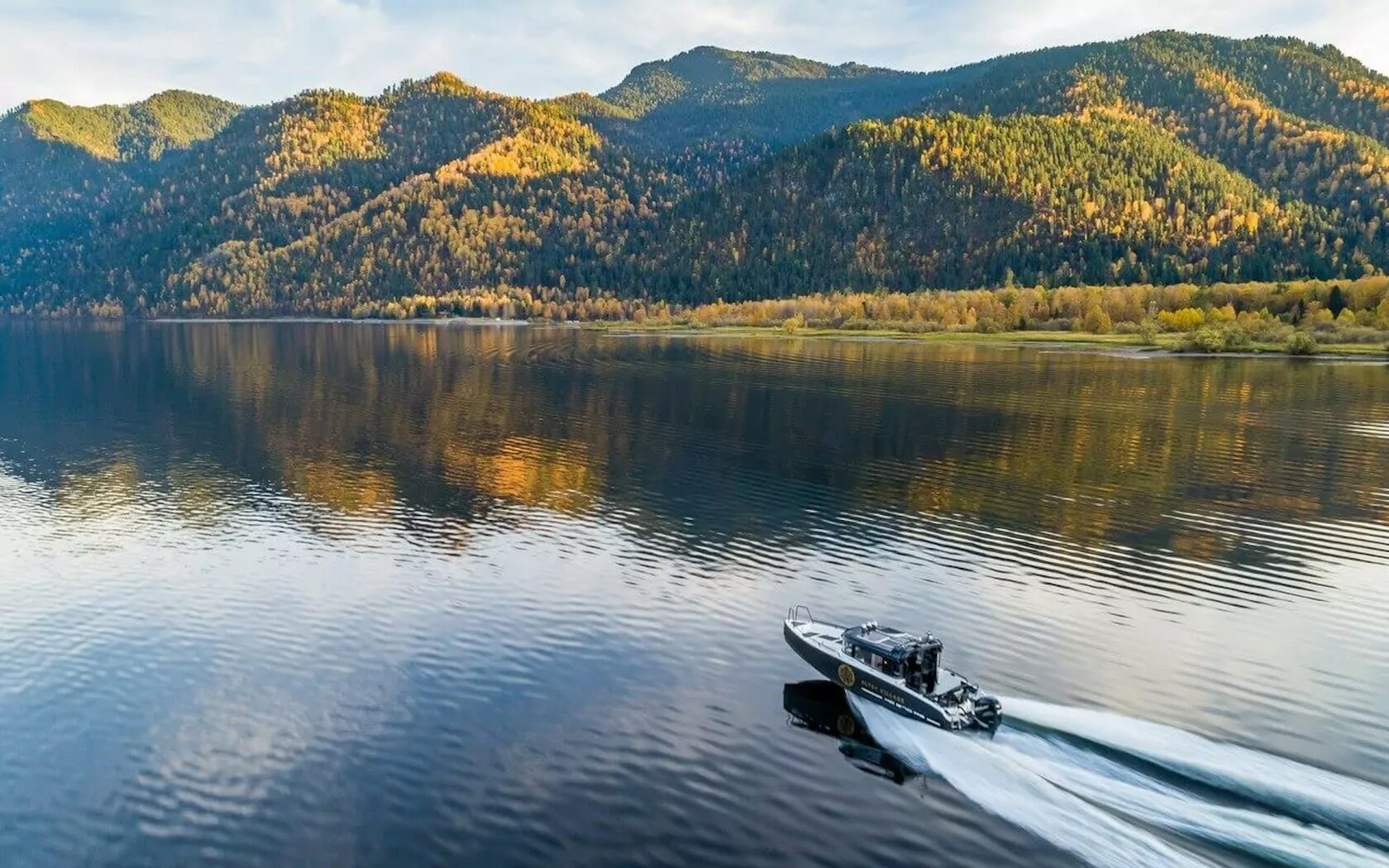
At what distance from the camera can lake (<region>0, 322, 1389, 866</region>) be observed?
1132 inches

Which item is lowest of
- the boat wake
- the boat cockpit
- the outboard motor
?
the boat wake

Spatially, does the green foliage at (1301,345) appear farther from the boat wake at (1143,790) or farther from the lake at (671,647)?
the boat wake at (1143,790)

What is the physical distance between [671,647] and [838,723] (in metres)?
9.55

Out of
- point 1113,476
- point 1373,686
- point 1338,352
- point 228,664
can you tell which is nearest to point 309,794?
point 228,664

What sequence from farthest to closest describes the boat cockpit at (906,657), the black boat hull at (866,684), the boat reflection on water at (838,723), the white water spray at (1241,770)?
the boat cockpit at (906,657)
the black boat hull at (866,684)
the boat reflection on water at (838,723)
the white water spray at (1241,770)

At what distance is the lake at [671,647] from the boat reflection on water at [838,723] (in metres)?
0.19

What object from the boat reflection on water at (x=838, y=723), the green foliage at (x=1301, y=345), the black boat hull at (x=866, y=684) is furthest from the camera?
the green foliage at (x=1301, y=345)

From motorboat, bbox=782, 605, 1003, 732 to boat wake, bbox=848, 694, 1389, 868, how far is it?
0.68 meters

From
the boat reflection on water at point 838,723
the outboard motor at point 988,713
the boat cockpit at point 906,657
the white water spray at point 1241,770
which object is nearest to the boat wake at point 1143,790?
the white water spray at point 1241,770

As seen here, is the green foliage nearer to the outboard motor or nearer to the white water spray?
the white water spray

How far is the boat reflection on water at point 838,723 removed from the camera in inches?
1270

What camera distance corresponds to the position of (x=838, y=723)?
117 ft

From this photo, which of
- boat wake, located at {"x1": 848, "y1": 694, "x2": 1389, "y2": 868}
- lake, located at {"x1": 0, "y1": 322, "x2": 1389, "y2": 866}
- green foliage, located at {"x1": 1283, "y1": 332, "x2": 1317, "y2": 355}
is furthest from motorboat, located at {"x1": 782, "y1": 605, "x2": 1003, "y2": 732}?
green foliage, located at {"x1": 1283, "y1": 332, "x2": 1317, "y2": 355}

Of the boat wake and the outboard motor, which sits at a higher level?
the outboard motor
